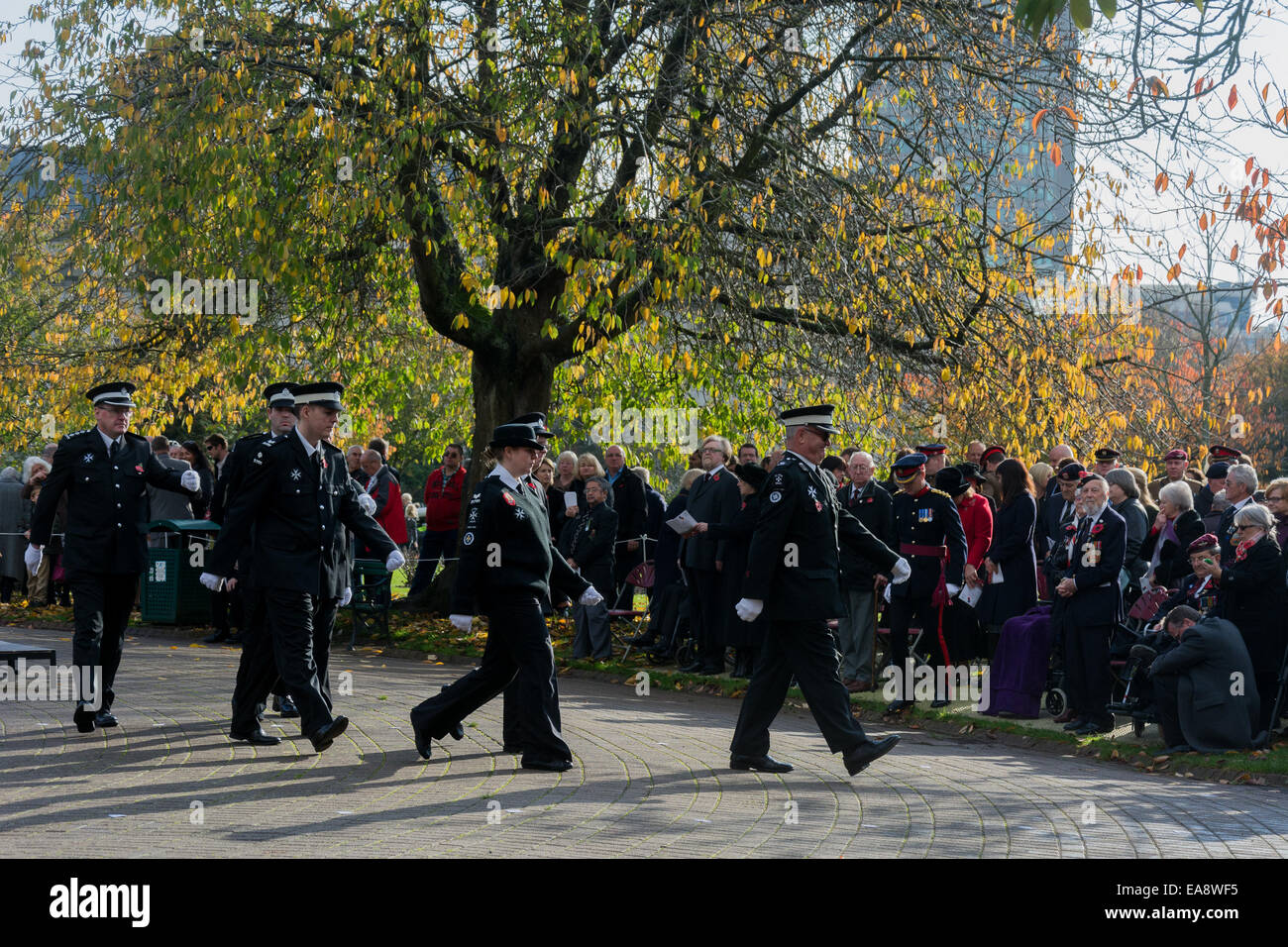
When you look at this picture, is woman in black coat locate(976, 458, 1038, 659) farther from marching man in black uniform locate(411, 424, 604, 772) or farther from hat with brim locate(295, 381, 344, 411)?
hat with brim locate(295, 381, 344, 411)

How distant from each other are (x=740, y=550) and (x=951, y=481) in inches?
82.1

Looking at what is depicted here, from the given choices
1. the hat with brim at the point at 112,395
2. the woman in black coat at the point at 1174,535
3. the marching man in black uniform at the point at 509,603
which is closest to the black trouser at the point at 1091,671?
the woman in black coat at the point at 1174,535

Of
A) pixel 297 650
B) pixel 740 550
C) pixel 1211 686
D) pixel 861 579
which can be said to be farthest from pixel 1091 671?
pixel 297 650

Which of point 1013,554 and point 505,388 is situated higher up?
point 505,388

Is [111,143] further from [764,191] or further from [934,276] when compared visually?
[934,276]

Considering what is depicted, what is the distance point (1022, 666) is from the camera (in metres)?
12.0

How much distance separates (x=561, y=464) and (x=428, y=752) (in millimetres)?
8605

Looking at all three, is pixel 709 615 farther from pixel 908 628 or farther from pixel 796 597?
pixel 796 597

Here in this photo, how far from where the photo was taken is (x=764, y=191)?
49.6 ft

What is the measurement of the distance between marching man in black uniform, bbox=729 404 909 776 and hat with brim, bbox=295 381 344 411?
9.09ft

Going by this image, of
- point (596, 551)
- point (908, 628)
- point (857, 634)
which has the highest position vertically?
point (596, 551)

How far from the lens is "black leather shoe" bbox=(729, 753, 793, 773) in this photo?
29.8 feet

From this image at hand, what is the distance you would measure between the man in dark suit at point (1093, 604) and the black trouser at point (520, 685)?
4.48m

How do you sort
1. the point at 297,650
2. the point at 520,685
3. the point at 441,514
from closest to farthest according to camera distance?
the point at 297,650
the point at 520,685
the point at 441,514
